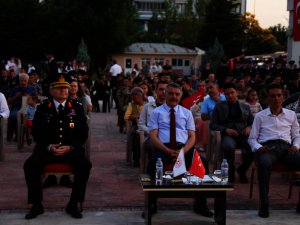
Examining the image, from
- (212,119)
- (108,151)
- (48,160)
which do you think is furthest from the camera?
(108,151)

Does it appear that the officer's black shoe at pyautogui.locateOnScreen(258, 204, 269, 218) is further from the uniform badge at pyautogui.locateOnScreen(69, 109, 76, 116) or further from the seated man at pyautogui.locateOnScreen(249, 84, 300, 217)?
the uniform badge at pyautogui.locateOnScreen(69, 109, 76, 116)

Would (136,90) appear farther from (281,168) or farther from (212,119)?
(281,168)

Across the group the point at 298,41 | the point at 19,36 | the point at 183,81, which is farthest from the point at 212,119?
the point at 19,36

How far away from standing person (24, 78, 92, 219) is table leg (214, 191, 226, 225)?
1.57 metres

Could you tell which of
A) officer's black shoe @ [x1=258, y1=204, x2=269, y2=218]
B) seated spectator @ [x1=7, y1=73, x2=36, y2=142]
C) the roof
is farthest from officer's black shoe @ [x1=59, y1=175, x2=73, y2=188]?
the roof

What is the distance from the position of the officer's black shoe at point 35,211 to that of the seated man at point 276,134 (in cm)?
268

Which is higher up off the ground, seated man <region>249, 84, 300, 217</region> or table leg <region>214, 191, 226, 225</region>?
seated man <region>249, 84, 300, 217</region>

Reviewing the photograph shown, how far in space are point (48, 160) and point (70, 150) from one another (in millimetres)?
303

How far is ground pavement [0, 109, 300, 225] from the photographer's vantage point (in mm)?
7016

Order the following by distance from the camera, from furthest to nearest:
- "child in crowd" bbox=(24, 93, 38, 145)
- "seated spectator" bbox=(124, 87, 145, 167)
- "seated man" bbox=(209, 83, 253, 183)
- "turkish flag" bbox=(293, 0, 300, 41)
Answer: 1. "turkish flag" bbox=(293, 0, 300, 41)
2. "child in crowd" bbox=(24, 93, 38, 145)
3. "seated spectator" bbox=(124, 87, 145, 167)
4. "seated man" bbox=(209, 83, 253, 183)

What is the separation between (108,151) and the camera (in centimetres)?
1221

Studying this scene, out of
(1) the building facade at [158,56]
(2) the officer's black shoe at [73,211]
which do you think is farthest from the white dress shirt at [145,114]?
(1) the building facade at [158,56]

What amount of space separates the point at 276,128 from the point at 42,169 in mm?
2981

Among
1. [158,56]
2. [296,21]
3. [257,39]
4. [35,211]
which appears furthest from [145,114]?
[257,39]
